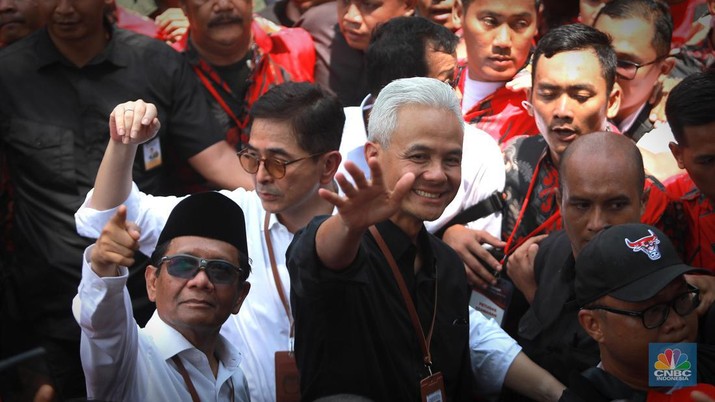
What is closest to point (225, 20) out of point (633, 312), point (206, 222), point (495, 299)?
point (206, 222)

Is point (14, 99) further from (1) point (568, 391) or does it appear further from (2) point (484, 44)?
(1) point (568, 391)

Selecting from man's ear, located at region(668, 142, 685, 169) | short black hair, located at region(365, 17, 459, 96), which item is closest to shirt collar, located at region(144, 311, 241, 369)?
short black hair, located at region(365, 17, 459, 96)

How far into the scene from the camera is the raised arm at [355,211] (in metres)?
2.94

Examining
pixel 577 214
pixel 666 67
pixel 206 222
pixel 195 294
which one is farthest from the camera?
pixel 666 67

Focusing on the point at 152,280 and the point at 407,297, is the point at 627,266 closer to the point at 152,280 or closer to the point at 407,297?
the point at 407,297

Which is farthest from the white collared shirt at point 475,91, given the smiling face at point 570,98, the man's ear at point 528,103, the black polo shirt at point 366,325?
the black polo shirt at point 366,325

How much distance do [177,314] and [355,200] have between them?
3.31ft

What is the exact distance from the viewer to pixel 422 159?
3.55 metres

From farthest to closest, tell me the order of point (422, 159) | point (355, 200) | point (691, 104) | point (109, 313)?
1. point (691, 104)
2. point (422, 159)
3. point (109, 313)
4. point (355, 200)

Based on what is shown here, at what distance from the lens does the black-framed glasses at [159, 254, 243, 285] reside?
370 cm

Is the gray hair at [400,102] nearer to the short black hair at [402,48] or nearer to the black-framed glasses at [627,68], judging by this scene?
the short black hair at [402,48]

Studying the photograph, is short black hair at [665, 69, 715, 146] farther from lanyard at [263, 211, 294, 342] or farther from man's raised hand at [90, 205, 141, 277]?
man's raised hand at [90, 205, 141, 277]

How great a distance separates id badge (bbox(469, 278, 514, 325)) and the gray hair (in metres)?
1.08

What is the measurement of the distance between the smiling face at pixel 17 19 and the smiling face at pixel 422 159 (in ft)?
8.47
